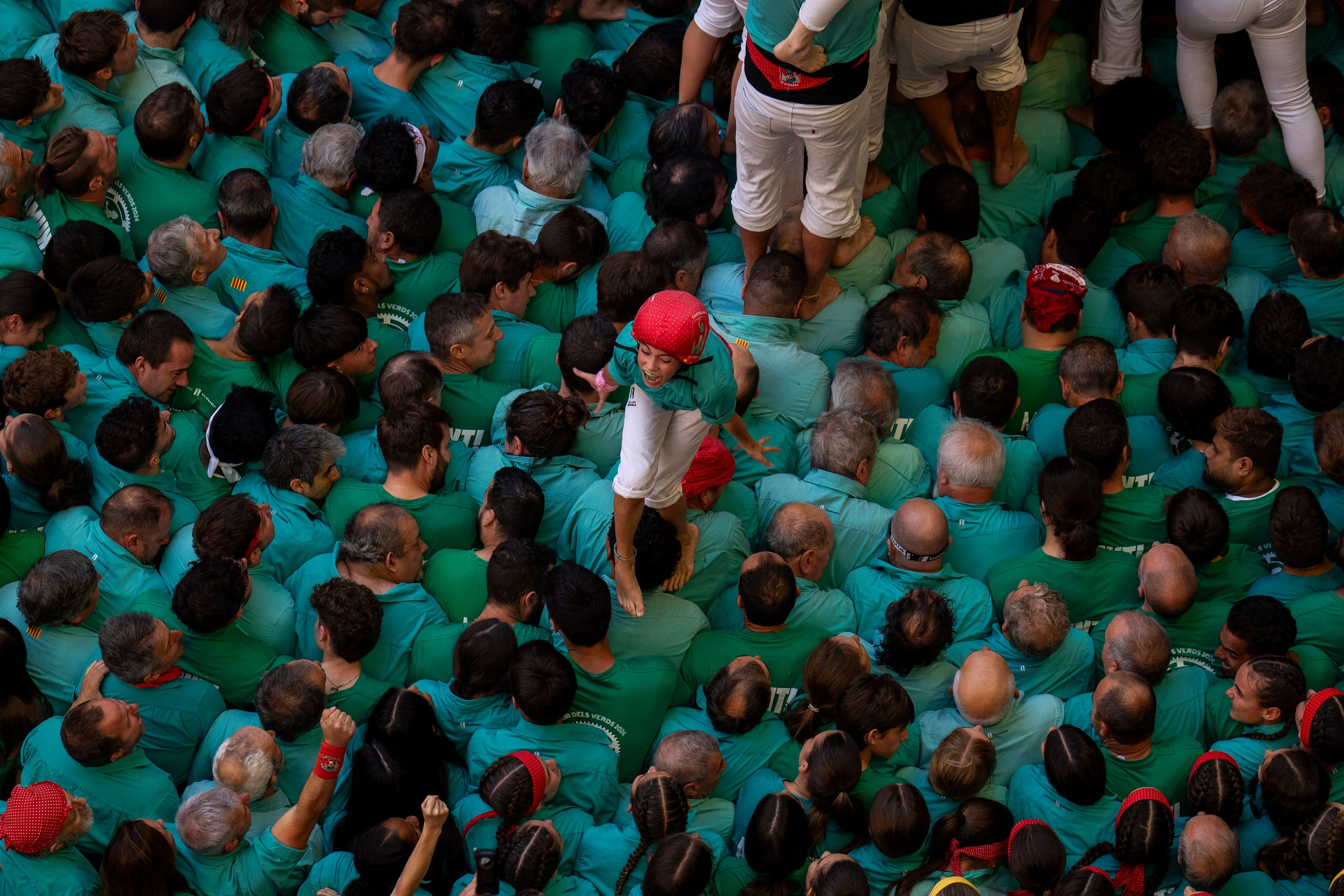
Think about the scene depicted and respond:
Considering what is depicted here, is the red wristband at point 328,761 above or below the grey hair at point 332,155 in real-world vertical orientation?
below

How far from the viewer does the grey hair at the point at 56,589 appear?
204 inches

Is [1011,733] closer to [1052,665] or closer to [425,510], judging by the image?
[1052,665]

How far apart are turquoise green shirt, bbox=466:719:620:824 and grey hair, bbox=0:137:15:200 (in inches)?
140

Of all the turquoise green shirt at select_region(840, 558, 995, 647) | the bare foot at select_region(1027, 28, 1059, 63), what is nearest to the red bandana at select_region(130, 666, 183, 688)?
the turquoise green shirt at select_region(840, 558, 995, 647)

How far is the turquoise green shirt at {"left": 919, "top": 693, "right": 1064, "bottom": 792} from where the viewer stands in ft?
17.4

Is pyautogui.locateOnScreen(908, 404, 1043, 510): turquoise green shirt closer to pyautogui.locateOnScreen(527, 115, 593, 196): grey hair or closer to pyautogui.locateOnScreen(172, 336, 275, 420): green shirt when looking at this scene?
pyautogui.locateOnScreen(527, 115, 593, 196): grey hair

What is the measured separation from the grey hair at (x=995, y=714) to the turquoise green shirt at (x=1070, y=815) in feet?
0.88

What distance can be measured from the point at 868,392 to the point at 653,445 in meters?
1.49

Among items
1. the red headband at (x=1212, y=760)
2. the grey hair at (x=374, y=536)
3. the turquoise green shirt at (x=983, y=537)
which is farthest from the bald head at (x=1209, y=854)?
the grey hair at (x=374, y=536)

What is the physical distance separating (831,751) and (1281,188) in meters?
3.99

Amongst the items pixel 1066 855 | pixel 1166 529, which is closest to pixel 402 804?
pixel 1066 855

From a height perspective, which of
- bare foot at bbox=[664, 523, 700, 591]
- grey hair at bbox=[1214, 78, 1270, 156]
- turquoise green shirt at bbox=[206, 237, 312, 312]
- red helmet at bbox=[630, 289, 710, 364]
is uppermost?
red helmet at bbox=[630, 289, 710, 364]

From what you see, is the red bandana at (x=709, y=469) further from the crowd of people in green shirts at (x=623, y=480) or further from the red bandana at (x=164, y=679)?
the red bandana at (x=164, y=679)

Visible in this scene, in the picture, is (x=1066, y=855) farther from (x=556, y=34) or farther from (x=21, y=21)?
(x=21, y=21)
